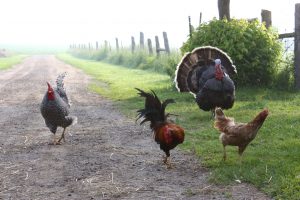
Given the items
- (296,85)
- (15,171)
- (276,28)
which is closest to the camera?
(15,171)

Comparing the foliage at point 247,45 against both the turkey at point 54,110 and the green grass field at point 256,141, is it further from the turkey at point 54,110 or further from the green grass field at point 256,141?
the turkey at point 54,110

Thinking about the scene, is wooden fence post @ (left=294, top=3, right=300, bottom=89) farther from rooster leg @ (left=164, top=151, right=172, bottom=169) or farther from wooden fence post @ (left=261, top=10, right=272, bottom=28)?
rooster leg @ (left=164, top=151, right=172, bottom=169)

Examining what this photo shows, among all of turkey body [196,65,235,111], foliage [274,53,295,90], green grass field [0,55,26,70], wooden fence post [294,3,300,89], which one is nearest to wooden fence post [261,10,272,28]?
foliage [274,53,295,90]

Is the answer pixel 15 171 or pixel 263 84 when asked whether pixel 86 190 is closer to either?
pixel 15 171

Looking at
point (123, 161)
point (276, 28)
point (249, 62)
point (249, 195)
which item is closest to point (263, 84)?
point (249, 62)

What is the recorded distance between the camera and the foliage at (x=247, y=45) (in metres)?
14.1

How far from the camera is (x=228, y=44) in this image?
1405cm

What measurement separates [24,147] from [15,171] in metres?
1.69

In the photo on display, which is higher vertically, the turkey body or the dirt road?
the turkey body

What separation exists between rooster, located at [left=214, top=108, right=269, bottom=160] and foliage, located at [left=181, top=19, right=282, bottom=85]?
7.26m

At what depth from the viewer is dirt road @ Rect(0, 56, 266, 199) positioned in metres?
6.12

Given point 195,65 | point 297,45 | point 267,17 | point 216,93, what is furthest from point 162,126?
point 267,17

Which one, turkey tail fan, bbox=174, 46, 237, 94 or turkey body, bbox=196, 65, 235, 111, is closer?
turkey body, bbox=196, 65, 235, 111

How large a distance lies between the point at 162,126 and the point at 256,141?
2315mm
